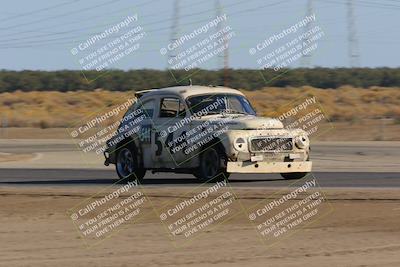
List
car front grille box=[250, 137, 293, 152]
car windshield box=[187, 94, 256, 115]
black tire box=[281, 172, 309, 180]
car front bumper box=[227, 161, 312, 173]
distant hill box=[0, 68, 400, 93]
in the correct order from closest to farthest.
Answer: car front bumper box=[227, 161, 312, 173] → car front grille box=[250, 137, 293, 152] → car windshield box=[187, 94, 256, 115] → black tire box=[281, 172, 309, 180] → distant hill box=[0, 68, 400, 93]

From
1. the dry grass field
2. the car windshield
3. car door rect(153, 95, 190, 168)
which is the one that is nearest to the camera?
car door rect(153, 95, 190, 168)

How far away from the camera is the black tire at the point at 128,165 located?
2202 cm

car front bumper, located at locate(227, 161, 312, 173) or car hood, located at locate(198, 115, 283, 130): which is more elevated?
car hood, located at locate(198, 115, 283, 130)

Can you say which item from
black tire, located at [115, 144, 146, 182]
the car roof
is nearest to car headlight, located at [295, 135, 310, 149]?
the car roof

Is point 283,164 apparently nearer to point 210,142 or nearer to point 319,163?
point 210,142

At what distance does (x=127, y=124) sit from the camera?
22.4 meters

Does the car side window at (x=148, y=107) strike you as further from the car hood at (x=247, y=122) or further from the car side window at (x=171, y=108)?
the car hood at (x=247, y=122)

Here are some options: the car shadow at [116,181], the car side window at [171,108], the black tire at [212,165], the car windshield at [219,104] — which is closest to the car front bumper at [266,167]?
the black tire at [212,165]

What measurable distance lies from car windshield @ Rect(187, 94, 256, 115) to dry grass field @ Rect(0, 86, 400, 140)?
132 feet

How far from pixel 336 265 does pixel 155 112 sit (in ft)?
37.1

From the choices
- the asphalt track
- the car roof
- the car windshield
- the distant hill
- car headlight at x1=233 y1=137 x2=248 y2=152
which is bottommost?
the distant hill

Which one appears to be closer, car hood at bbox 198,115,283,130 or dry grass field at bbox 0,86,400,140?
car hood at bbox 198,115,283,130

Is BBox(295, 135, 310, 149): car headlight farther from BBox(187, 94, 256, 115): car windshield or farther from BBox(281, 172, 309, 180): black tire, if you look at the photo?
BBox(187, 94, 256, 115): car windshield

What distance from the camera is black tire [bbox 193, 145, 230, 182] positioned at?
20391mm
